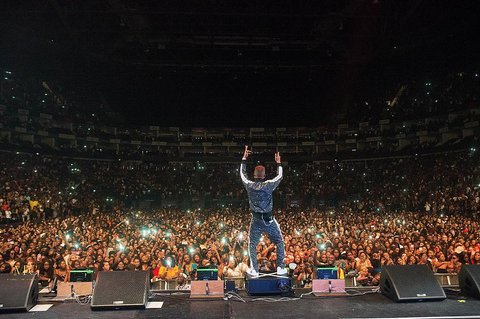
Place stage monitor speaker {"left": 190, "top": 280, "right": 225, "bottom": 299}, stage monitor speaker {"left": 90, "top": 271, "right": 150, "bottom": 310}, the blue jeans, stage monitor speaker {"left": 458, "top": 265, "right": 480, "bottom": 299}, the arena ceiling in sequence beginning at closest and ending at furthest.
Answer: stage monitor speaker {"left": 90, "top": 271, "right": 150, "bottom": 310}, stage monitor speaker {"left": 458, "top": 265, "right": 480, "bottom": 299}, stage monitor speaker {"left": 190, "top": 280, "right": 225, "bottom": 299}, the blue jeans, the arena ceiling

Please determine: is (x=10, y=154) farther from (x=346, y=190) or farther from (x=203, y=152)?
(x=346, y=190)

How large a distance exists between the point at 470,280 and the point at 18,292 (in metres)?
5.50

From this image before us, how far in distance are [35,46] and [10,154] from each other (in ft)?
40.1

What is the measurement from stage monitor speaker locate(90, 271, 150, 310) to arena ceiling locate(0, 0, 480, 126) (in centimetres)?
826

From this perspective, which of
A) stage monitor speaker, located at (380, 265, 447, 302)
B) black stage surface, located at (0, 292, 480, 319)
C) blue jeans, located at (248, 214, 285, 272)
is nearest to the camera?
black stage surface, located at (0, 292, 480, 319)

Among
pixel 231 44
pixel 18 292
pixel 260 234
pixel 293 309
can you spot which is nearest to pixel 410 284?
pixel 293 309

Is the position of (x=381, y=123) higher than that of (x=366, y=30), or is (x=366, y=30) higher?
(x=381, y=123)

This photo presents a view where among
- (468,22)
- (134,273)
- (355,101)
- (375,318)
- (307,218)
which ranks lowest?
(375,318)

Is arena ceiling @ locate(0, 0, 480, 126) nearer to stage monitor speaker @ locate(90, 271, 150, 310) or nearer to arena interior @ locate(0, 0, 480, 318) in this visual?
arena interior @ locate(0, 0, 480, 318)

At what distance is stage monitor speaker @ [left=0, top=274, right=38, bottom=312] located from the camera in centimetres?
439

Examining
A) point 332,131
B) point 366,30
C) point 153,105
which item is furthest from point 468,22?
point 332,131

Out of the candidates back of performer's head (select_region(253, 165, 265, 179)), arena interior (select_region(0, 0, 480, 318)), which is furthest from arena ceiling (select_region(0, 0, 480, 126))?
back of performer's head (select_region(253, 165, 265, 179))

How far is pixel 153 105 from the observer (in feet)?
100

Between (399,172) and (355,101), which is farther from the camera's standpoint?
(355,101)
